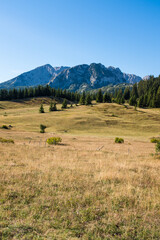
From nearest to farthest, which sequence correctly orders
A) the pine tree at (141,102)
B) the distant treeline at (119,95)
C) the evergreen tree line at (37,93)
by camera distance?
the pine tree at (141,102), the distant treeline at (119,95), the evergreen tree line at (37,93)

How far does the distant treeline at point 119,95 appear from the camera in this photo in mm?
118356

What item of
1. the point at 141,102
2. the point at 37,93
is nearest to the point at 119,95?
the point at 141,102

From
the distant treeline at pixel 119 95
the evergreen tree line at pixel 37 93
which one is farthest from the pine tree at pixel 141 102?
the evergreen tree line at pixel 37 93

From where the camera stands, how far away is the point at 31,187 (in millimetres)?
6922

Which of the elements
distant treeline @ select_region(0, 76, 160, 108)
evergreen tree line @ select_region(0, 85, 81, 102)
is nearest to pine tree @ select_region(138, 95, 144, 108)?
distant treeline @ select_region(0, 76, 160, 108)

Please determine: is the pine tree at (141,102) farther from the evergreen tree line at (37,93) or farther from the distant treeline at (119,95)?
the evergreen tree line at (37,93)

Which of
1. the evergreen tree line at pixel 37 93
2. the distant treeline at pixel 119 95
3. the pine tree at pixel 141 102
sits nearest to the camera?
the pine tree at pixel 141 102

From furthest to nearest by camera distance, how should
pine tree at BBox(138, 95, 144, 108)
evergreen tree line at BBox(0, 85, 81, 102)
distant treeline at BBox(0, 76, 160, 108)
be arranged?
evergreen tree line at BBox(0, 85, 81, 102) < distant treeline at BBox(0, 76, 160, 108) < pine tree at BBox(138, 95, 144, 108)

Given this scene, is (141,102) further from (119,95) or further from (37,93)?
(37,93)

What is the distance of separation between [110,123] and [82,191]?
2696 inches

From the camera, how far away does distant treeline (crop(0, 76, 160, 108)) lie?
118 m

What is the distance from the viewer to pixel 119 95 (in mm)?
143875

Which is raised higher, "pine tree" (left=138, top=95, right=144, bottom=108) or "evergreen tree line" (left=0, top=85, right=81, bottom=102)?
"evergreen tree line" (left=0, top=85, right=81, bottom=102)

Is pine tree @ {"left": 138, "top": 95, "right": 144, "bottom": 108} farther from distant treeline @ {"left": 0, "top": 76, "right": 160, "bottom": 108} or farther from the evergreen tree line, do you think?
the evergreen tree line
